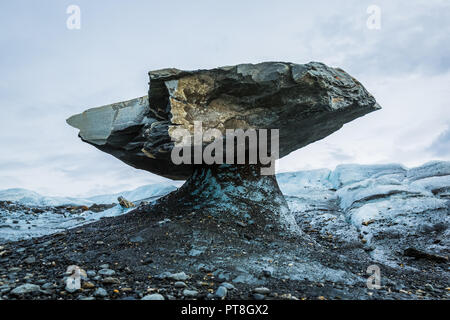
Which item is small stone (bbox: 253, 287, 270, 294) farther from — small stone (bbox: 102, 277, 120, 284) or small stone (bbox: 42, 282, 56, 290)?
small stone (bbox: 42, 282, 56, 290)

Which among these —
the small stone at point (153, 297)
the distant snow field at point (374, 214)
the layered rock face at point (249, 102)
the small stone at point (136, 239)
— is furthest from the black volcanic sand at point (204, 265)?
the layered rock face at point (249, 102)

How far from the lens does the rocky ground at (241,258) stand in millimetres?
3404

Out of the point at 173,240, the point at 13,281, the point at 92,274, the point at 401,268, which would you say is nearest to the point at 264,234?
the point at 173,240

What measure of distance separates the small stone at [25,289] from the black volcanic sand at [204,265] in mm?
41

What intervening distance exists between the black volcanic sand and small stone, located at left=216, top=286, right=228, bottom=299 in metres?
0.07

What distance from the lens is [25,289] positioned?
10.3 feet

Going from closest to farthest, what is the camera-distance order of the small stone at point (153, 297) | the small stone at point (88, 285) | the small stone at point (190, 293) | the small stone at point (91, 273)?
the small stone at point (153, 297), the small stone at point (190, 293), the small stone at point (88, 285), the small stone at point (91, 273)

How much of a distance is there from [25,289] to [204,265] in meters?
2.03

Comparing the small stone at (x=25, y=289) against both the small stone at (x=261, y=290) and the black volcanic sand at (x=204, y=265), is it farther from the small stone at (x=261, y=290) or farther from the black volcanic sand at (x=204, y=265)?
the small stone at (x=261, y=290)

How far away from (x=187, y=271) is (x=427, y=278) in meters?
3.85

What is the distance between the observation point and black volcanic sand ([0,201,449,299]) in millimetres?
3422

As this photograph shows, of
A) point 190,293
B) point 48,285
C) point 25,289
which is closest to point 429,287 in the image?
point 190,293

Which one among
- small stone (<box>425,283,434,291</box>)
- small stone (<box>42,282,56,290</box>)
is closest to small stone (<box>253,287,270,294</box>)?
small stone (<box>42,282,56,290</box>)

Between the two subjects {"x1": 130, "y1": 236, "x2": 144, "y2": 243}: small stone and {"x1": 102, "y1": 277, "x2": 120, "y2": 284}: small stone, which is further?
{"x1": 130, "y1": 236, "x2": 144, "y2": 243}: small stone
